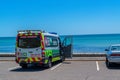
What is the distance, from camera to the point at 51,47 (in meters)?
22.0

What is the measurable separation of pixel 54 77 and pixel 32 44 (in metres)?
4.45

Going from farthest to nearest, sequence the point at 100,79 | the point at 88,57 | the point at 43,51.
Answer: the point at 88,57 < the point at 43,51 < the point at 100,79

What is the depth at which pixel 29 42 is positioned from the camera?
2055 centimetres

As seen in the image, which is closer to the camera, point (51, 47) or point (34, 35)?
point (34, 35)

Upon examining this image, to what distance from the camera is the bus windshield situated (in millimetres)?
20391

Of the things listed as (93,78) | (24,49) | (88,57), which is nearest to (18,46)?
(24,49)

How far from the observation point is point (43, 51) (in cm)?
2025

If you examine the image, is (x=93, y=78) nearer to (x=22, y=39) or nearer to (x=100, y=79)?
(x=100, y=79)

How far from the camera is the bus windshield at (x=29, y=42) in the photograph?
20391 mm

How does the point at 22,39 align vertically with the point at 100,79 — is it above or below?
above

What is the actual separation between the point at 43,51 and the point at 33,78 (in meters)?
4.08

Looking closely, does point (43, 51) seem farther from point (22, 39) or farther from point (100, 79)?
point (100, 79)

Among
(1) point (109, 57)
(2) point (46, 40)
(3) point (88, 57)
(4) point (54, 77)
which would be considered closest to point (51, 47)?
(2) point (46, 40)

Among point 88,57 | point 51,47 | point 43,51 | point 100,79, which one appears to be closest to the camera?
point 100,79
